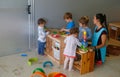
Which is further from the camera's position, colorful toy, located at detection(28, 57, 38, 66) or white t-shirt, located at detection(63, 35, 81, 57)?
colorful toy, located at detection(28, 57, 38, 66)

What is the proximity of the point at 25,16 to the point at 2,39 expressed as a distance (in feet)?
1.73

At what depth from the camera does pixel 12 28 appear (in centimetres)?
304

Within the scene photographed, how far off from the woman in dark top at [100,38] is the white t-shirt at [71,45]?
386mm

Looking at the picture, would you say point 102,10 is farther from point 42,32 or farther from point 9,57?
point 9,57

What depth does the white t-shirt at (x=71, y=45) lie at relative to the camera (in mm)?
2559

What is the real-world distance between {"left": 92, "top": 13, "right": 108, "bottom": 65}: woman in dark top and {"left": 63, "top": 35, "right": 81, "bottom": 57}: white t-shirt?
39 cm

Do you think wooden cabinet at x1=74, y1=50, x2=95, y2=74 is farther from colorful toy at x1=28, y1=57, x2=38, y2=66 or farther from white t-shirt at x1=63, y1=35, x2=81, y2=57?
colorful toy at x1=28, y1=57, x2=38, y2=66

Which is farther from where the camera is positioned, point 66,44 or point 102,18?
point 102,18

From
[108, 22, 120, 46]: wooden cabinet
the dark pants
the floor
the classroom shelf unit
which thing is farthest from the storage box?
the dark pants

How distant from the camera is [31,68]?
2680 mm

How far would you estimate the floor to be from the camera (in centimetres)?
256

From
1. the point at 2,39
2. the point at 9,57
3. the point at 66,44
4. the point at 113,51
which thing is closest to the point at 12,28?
the point at 2,39

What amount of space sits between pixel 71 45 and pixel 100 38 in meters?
0.56

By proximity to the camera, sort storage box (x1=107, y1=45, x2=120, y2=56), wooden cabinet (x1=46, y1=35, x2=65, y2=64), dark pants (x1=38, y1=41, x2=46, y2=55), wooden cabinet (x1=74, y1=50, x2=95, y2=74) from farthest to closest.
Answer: storage box (x1=107, y1=45, x2=120, y2=56), dark pants (x1=38, y1=41, x2=46, y2=55), wooden cabinet (x1=46, y1=35, x2=65, y2=64), wooden cabinet (x1=74, y1=50, x2=95, y2=74)
